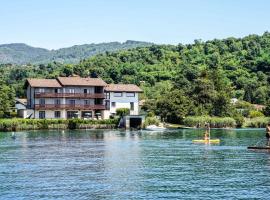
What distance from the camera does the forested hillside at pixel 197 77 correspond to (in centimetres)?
12438

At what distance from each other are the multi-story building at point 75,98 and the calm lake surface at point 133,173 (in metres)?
52.1

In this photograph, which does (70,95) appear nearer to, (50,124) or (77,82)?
(77,82)

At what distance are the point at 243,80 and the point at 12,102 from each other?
7421cm

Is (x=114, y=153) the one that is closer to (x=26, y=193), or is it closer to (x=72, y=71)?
(x=26, y=193)

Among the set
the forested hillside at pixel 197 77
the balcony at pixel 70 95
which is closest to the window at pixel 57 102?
the balcony at pixel 70 95

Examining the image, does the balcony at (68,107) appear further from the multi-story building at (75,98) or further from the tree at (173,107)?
the tree at (173,107)

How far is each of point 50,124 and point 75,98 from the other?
11252 mm

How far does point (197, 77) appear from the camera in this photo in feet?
470

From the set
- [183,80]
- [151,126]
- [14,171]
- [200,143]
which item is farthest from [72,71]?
[14,171]

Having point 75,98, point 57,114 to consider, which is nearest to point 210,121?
point 75,98

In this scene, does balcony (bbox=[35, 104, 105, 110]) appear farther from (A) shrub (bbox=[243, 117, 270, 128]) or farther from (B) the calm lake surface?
(B) the calm lake surface

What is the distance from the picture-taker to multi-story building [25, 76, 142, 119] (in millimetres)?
114375

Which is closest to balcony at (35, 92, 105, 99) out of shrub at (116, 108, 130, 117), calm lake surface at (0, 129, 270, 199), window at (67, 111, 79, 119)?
window at (67, 111, 79, 119)

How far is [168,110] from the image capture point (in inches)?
4690
